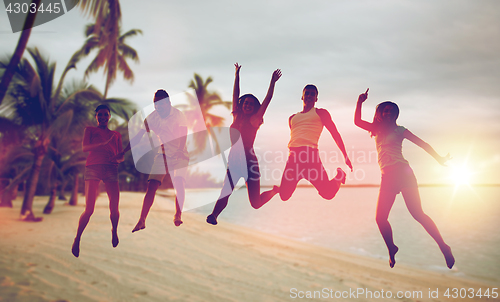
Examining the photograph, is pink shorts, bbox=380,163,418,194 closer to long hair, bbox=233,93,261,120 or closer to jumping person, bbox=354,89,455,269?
jumping person, bbox=354,89,455,269

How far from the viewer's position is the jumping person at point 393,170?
121 inches

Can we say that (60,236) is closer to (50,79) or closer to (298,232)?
(50,79)

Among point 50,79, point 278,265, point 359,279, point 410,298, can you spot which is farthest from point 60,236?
point 410,298

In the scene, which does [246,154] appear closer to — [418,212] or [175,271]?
[418,212]

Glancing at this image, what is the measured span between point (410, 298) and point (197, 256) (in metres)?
26.3

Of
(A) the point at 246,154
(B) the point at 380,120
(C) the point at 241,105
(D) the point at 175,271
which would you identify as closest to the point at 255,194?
(A) the point at 246,154

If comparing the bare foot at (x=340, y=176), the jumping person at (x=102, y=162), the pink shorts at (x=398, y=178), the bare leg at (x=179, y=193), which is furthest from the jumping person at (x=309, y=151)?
the jumping person at (x=102, y=162)

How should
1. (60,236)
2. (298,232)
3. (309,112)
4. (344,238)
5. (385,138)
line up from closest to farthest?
1. (385,138)
2. (309,112)
3. (60,236)
4. (344,238)
5. (298,232)

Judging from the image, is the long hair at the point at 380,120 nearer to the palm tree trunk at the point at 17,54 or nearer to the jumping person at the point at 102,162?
the jumping person at the point at 102,162

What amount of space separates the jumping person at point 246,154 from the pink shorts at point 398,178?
1.34 m

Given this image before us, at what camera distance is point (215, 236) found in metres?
54.9

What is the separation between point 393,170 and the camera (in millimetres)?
3164

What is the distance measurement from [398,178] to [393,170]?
0.10m

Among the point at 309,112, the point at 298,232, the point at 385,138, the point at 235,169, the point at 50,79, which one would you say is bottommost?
the point at 298,232
